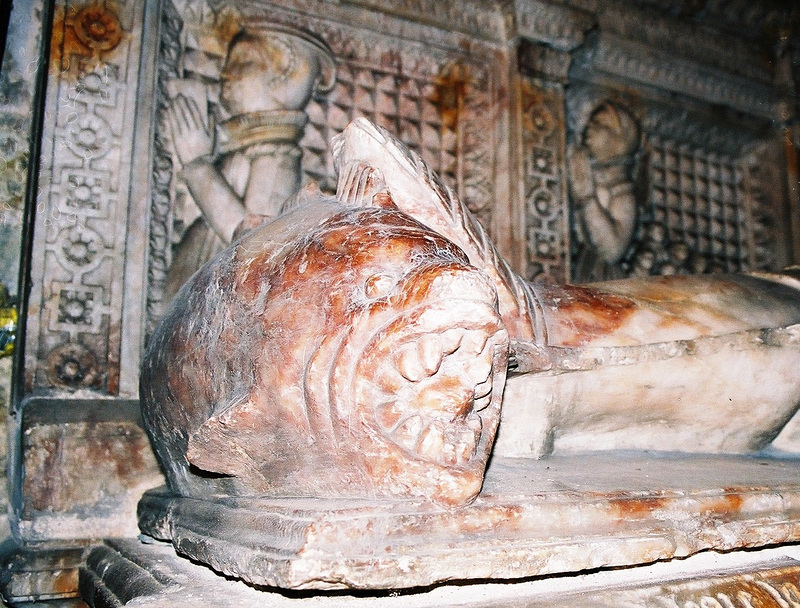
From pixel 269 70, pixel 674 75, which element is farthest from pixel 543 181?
pixel 269 70

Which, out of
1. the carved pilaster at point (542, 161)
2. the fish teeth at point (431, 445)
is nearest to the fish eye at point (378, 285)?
the fish teeth at point (431, 445)

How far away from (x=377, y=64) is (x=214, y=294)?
1924 millimetres

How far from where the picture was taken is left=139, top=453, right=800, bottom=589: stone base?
109 centimetres

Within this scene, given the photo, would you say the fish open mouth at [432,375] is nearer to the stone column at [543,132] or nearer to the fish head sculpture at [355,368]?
the fish head sculpture at [355,368]

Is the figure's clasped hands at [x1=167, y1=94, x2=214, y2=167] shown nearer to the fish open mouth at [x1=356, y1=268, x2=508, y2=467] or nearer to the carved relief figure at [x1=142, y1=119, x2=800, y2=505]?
the carved relief figure at [x1=142, y1=119, x2=800, y2=505]

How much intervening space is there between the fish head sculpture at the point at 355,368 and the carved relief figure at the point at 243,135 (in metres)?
1.30

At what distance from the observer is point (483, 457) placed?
4.20ft

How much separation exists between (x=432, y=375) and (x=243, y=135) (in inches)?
72.0

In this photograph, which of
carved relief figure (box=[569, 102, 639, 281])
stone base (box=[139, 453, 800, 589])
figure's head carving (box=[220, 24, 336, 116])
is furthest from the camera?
carved relief figure (box=[569, 102, 639, 281])

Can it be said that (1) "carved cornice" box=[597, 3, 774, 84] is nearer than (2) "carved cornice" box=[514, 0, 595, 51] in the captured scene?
No

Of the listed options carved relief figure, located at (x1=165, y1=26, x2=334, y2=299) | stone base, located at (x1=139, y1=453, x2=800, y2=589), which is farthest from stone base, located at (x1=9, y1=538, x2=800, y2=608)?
carved relief figure, located at (x1=165, y1=26, x2=334, y2=299)

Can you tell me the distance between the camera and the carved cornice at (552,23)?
3.25 meters

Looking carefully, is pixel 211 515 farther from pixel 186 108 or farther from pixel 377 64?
pixel 377 64

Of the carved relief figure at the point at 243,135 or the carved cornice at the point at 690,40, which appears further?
the carved cornice at the point at 690,40
